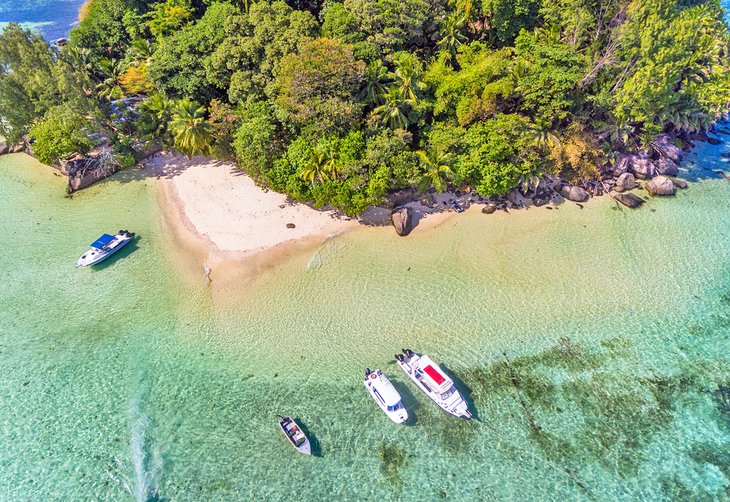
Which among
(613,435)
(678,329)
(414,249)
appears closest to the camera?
(613,435)

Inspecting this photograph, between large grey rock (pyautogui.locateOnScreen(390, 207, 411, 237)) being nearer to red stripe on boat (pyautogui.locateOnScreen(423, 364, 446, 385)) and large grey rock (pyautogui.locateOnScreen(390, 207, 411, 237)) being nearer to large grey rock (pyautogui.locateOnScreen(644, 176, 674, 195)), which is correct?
red stripe on boat (pyautogui.locateOnScreen(423, 364, 446, 385))

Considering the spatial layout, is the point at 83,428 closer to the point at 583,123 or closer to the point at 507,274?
the point at 507,274

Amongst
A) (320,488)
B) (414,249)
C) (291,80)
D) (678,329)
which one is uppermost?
(291,80)

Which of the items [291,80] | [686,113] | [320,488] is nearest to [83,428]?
[320,488]

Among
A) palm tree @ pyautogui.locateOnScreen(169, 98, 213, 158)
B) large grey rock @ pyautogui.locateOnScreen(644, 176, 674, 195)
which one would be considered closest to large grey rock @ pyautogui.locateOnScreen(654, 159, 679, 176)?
large grey rock @ pyautogui.locateOnScreen(644, 176, 674, 195)

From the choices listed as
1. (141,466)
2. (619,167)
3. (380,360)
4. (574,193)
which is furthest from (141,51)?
(619,167)

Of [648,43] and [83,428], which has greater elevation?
[648,43]

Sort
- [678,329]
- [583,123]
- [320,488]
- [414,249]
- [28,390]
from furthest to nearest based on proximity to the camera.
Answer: [583,123]
[414,249]
[678,329]
[28,390]
[320,488]
